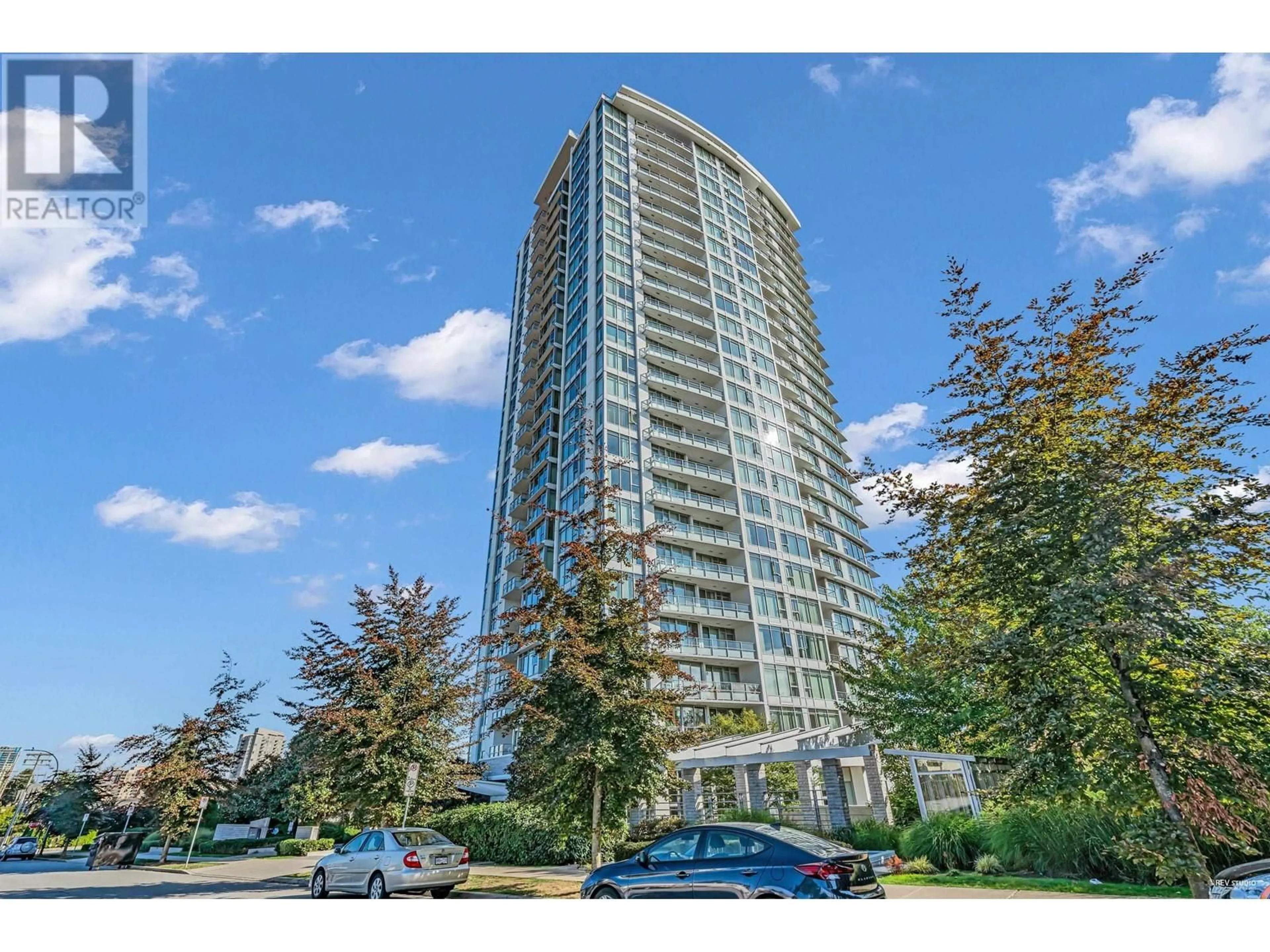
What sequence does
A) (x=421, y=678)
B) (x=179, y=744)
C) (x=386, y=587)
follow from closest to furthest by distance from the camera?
(x=421, y=678)
(x=386, y=587)
(x=179, y=744)

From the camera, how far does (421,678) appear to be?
20422 millimetres

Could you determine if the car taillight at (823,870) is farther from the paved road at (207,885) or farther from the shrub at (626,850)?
the shrub at (626,850)

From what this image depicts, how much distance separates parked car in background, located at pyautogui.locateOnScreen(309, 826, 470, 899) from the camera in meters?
13.4

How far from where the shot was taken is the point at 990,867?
13188 millimetres

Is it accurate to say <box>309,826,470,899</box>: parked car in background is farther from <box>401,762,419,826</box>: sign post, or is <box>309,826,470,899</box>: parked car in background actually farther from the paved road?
<box>401,762,419,826</box>: sign post

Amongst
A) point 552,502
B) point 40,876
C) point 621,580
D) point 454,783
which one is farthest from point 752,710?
point 40,876

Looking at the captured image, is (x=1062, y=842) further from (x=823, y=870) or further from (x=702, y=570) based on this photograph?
(x=702, y=570)

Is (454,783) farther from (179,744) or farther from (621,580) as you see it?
(179,744)

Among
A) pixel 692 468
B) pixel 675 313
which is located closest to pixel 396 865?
pixel 692 468

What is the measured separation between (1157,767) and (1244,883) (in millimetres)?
1338

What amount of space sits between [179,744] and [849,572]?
2043 inches

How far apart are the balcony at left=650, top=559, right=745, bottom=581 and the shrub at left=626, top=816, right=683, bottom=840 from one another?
21.4m

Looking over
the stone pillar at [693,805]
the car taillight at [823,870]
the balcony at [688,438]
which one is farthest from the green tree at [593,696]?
the balcony at [688,438]

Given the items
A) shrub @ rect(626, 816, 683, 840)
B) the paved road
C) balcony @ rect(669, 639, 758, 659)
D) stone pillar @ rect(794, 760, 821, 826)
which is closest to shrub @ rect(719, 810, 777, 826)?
stone pillar @ rect(794, 760, 821, 826)
